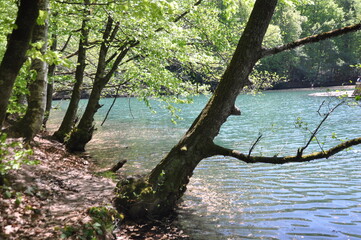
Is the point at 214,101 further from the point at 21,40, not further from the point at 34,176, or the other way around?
the point at 34,176

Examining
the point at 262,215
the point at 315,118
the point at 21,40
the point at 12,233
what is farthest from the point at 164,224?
the point at 315,118

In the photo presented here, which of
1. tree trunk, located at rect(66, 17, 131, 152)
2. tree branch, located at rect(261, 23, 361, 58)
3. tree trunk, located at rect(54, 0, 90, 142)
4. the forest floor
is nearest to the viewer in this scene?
the forest floor

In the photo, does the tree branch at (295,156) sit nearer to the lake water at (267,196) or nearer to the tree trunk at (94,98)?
the lake water at (267,196)

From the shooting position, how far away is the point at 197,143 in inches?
277

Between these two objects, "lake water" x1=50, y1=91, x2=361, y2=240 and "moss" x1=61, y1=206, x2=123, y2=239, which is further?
"lake water" x1=50, y1=91, x2=361, y2=240

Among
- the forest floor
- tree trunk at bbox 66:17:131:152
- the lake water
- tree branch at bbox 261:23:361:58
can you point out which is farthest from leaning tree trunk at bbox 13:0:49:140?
tree trunk at bbox 66:17:131:152

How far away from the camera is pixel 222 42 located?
11828 mm

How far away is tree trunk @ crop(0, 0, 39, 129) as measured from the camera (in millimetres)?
3127

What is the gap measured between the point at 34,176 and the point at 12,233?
302 cm

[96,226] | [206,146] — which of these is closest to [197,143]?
[206,146]

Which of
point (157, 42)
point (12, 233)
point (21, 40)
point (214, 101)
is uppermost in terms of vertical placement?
point (157, 42)

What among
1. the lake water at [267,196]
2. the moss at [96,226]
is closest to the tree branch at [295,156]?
the lake water at [267,196]

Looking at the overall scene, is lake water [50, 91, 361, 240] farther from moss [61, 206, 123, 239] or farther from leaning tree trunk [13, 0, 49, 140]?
leaning tree trunk [13, 0, 49, 140]

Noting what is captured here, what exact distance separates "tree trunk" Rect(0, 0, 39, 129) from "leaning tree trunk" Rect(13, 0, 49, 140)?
2794mm
